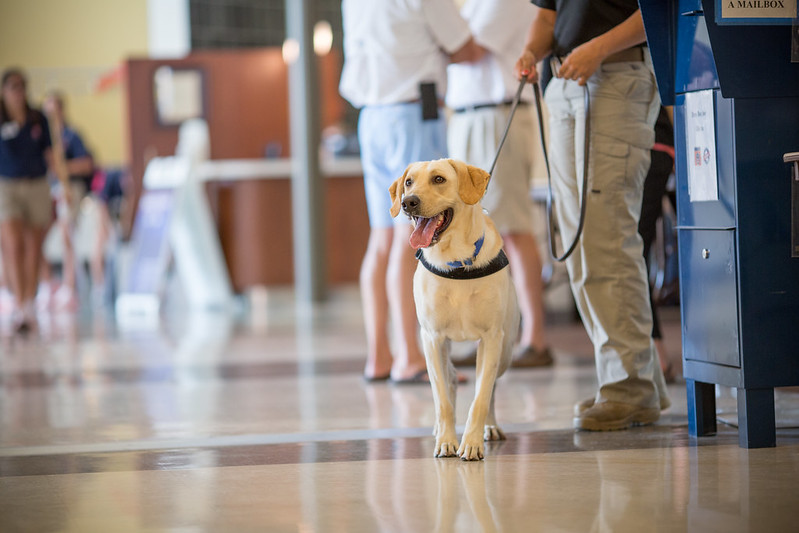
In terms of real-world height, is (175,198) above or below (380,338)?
above

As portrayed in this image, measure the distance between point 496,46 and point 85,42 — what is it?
45.4 feet

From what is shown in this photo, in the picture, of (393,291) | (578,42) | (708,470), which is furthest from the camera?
(393,291)

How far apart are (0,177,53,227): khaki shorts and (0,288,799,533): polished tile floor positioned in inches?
111

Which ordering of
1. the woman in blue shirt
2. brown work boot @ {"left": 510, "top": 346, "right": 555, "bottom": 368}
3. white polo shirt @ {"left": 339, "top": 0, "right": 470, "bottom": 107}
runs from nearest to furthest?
1. white polo shirt @ {"left": 339, "top": 0, "right": 470, "bottom": 107}
2. brown work boot @ {"left": 510, "top": 346, "right": 555, "bottom": 368}
3. the woman in blue shirt

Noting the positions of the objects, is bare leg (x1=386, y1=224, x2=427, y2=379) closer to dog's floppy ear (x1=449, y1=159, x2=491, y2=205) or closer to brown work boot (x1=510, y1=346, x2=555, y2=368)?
brown work boot (x1=510, y1=346, x2=555, y2=368)

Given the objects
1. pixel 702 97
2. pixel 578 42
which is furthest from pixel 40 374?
pixel 702 97

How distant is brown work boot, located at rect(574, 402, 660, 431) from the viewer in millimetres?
2988

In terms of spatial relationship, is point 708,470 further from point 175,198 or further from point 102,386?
point 175,198

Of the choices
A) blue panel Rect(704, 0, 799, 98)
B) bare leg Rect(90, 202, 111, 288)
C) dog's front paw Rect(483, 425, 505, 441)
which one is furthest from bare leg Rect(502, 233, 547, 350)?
bare leg Rect(90, 202, 111, 288)

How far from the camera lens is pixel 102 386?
14.4ft

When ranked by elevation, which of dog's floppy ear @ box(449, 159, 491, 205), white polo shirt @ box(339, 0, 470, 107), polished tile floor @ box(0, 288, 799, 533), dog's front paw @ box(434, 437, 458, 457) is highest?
white polo shirt @ box(339, 0, 470, 107)

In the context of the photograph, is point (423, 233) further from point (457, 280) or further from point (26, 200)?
point (26, 200)

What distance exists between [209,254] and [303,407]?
508 cm

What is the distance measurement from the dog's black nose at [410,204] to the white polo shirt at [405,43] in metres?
1.55
